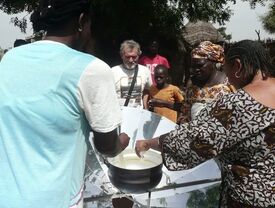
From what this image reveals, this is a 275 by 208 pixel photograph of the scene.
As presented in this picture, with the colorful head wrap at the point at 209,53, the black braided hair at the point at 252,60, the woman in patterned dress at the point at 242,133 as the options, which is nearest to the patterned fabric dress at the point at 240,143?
the woman in patterned dress at the point at 242,133

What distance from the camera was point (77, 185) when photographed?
5.55 ft

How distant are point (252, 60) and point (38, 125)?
103 cm

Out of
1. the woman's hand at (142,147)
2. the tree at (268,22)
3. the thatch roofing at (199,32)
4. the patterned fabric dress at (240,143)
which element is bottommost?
the tree at (268,22)

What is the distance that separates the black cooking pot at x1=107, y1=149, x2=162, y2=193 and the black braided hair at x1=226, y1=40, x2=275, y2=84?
27.0 inches

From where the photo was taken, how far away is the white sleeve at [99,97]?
5.07 ft

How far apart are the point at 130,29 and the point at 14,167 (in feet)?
33.8

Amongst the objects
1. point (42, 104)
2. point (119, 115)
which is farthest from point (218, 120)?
point (42, 104)

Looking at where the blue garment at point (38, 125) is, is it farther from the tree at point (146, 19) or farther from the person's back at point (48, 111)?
the tree at point (146, 19)

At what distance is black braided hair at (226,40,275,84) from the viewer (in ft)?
6.80

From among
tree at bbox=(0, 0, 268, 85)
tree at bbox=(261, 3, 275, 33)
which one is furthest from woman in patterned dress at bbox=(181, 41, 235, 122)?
tree at bbox=(261, 3, 275, 33)

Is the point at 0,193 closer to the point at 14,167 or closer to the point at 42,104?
the point at 14,167

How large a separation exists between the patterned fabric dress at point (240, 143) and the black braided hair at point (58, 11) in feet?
2.46

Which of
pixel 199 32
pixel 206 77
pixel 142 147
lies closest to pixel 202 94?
pixel 206 77

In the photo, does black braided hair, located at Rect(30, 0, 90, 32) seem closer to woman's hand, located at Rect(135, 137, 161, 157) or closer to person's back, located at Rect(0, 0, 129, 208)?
person's back, located at Rect(0, 0, 129, 208)
